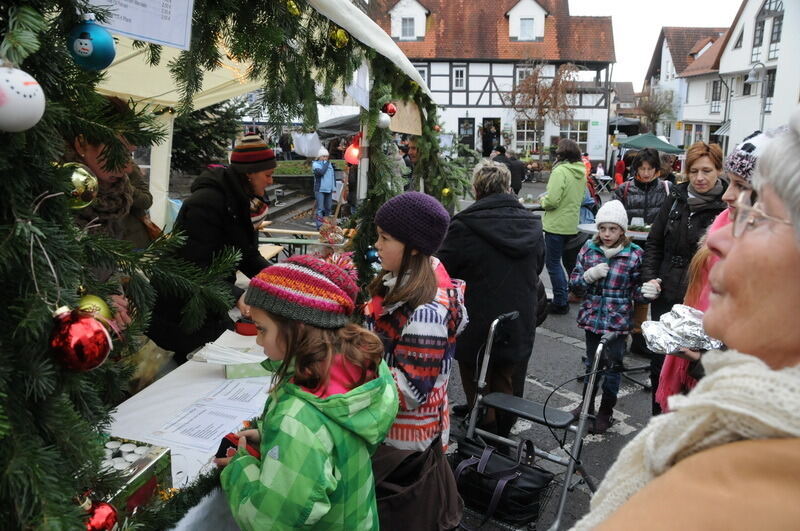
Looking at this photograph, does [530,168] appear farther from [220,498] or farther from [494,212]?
[220,498]

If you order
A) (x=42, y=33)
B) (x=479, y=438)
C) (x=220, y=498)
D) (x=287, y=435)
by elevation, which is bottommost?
(x=479, y=438)

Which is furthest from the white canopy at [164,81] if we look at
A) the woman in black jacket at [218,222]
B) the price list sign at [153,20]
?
the price list sign at [153,20]

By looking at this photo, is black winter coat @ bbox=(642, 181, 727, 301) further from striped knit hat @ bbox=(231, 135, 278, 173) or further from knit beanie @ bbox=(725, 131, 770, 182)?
striped knit hat @ bbox=(231, 135, 278, 173)

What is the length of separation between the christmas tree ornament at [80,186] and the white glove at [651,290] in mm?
3867

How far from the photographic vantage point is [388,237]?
9.59 feet

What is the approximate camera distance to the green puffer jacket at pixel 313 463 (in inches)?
67.0

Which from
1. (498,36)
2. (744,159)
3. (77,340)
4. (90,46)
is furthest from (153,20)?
(498,36)

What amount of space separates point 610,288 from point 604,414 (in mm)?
987

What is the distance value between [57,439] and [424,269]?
6.13 feet

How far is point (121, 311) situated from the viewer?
1.58 meters

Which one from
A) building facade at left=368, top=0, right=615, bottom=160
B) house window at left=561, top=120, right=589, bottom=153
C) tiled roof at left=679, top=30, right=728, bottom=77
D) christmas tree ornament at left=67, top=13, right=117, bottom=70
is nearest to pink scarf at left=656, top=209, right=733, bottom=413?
christmas tree ornament at left=67, top=13, right=117, bottom=70

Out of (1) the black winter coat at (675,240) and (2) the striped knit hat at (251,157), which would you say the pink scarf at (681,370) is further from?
(2) the striped knit hat at (251,157)

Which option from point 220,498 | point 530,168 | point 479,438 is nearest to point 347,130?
point 479,438

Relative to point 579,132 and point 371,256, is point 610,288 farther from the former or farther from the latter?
point 579,132
